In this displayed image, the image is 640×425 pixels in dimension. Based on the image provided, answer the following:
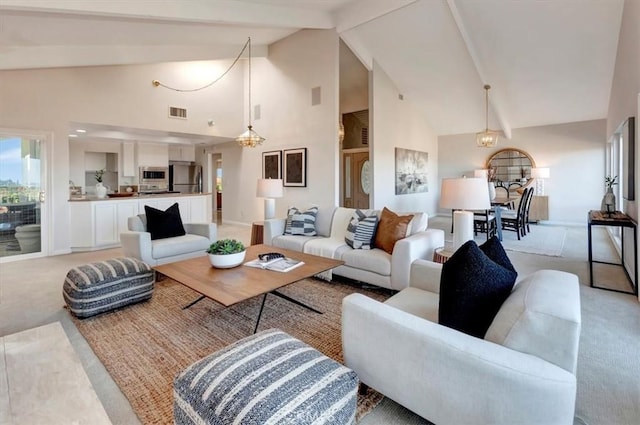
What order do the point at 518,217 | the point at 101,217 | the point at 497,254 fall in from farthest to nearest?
the point at 518,217
the point at 101,217
the point at 497,254

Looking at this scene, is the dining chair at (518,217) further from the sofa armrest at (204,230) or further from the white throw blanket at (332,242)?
the sofa armrest at (204,230)

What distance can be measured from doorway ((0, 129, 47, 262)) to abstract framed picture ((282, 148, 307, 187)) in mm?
4070

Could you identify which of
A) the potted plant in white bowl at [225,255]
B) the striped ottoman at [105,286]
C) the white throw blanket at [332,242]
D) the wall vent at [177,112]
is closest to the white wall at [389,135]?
the white throw blanket at [332,242]

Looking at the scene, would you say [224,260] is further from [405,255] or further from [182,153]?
[182,153]

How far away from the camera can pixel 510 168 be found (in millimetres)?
8906

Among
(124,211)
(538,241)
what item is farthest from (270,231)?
(538,241)

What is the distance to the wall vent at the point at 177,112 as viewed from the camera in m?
6.57

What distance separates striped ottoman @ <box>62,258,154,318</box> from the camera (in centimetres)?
272

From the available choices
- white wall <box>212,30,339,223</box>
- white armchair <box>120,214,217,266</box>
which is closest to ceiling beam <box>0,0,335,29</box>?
white wall <box>212,30,339,223</box>

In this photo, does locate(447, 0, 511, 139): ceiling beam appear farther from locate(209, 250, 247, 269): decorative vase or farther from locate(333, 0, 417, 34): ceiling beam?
locate(209, 250, 247, 269): decorative vase

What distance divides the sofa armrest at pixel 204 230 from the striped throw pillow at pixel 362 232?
201 cm

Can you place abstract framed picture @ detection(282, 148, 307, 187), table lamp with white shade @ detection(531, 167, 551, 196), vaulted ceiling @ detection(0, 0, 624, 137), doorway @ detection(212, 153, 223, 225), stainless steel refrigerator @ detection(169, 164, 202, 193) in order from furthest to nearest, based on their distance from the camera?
1. doorway @ detection(212, 153, 223, 225)
2. stainless steel refrigerator @ detection(169, 164, 202, 193)
3. table lamp with white shade @ detection(531, 167, 551, 196)
4. abstract framed picture @ detection(282, 148, 307, 187)
5. vaulted ceiling @ detection(0, 0, 624, 137)

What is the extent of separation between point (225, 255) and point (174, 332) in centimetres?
71

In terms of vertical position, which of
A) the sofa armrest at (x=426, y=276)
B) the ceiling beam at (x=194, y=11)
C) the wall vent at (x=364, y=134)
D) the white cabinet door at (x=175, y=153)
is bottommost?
the sofa armrest at (x=426, y=276)
